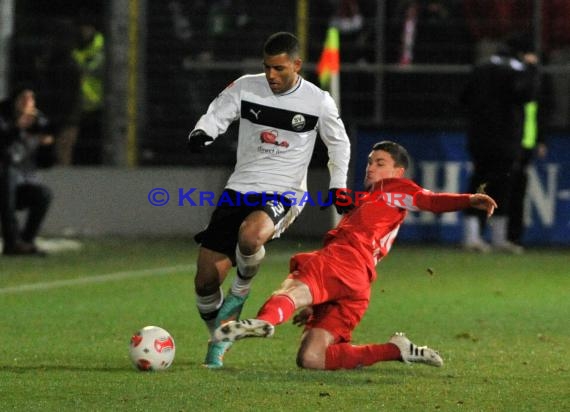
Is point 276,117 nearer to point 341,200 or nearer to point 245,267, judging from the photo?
point 341,200

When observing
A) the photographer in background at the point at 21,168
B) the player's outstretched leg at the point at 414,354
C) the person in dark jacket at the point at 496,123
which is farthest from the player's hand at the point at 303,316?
the person in dark jacket at the point at 496,123

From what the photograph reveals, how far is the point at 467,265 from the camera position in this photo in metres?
15.0

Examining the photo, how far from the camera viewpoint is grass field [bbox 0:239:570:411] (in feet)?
24.2

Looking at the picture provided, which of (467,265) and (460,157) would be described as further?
(460,157)

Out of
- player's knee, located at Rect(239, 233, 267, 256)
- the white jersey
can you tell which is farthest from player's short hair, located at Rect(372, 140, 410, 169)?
player's knee, located at Rect(239, 233, 267, 256)

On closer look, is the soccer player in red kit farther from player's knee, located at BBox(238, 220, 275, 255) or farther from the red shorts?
player's knee, located at BBox(238, 220, 275, 255)

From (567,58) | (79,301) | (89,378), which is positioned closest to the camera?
(89,378)

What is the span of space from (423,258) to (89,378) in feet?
25.9

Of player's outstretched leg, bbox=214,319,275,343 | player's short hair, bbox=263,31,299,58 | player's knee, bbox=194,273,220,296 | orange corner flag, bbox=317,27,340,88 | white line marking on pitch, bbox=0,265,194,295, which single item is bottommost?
white line marking on pitch, bbox=0,265,194,295

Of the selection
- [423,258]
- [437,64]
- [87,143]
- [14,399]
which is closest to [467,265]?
[423,258]

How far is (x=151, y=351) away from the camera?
8.20m

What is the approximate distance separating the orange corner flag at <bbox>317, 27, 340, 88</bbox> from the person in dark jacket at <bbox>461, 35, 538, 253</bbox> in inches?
56.1

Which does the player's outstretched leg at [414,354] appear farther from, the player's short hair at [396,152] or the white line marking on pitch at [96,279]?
the white line marking on pitch at [96,279]

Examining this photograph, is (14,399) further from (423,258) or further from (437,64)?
(437,64)
